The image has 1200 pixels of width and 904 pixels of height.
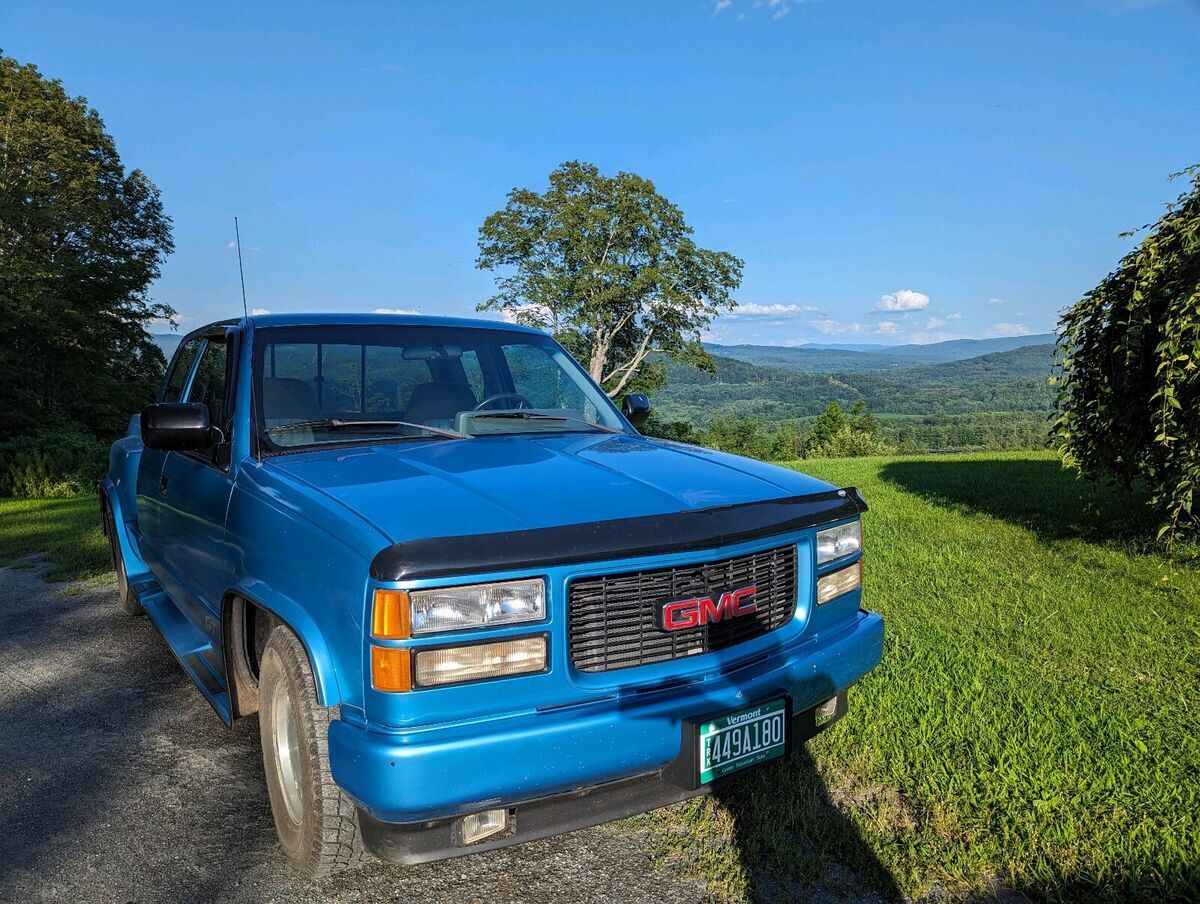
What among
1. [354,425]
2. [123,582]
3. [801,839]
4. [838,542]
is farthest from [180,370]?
[801,839]

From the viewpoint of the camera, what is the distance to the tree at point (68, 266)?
76.9 ft

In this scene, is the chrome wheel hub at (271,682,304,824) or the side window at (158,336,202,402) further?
the side window at (158,336,202,402)

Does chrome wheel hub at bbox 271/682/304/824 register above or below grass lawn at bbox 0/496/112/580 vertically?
above

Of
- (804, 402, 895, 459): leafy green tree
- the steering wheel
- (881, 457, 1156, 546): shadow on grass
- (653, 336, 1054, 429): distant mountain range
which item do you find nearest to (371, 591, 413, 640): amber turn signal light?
the steering wheel

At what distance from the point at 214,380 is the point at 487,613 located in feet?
7.91

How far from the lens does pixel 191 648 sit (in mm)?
3623

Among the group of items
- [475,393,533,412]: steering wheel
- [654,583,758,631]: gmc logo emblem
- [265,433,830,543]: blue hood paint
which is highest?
[475,393,533,412]: steering wheel

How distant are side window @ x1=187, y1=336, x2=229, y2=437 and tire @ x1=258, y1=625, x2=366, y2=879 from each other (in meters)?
1.17

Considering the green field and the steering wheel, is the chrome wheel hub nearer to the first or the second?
the green field

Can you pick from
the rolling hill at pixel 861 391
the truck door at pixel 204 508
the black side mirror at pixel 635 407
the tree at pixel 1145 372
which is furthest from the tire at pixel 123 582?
the rolling hill at pixel 861 391

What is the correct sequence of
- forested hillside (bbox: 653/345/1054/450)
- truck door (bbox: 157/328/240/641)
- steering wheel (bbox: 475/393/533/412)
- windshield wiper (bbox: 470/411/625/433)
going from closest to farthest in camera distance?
truck door (bbox: 157/328/240/641)
windshield wiper (bbox: 470/411/625/433)
steering wheel (bbox: 475/393/533/412)
forested hillside (bbox: 653/345/1054/450)

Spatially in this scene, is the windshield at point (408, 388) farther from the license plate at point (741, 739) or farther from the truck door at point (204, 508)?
the license plate at point (741, 739)

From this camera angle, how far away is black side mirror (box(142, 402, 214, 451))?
2.97 metres

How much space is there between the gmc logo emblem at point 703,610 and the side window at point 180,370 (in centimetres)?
337
